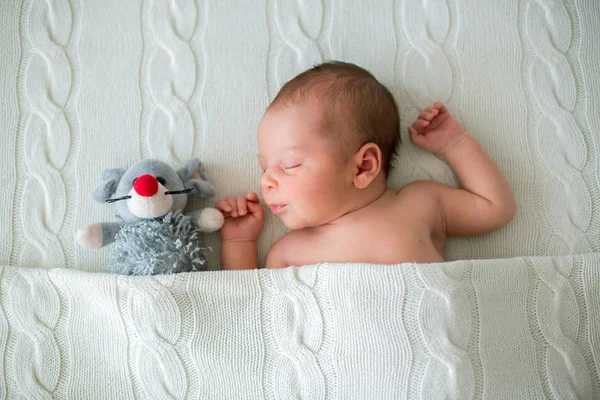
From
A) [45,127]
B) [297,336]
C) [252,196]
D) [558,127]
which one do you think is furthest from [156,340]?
[558,127]

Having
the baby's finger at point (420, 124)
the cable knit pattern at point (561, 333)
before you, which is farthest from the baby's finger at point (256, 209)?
the cable knit pattern at point (561, 333)

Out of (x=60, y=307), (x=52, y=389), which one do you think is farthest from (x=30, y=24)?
(x=52, y=389)

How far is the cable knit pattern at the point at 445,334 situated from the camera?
3.30 feet

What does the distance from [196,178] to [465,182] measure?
68cm

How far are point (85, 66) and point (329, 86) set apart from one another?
2.19ft

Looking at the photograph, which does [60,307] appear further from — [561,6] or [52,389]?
[561,6]

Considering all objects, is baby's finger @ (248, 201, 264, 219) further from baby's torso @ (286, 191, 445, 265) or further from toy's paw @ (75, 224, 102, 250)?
toy's paw @ (75, 224, 102, 250)

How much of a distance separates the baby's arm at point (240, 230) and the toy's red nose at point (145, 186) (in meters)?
0.19

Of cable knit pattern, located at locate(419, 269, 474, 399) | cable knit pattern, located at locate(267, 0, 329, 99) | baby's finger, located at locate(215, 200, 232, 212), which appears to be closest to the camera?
cable knit pattern, located at locate(419, 269, 474, 399)

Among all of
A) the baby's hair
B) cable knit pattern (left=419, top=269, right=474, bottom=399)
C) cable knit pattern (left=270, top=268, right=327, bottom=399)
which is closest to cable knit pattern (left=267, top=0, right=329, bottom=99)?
the baby's hair

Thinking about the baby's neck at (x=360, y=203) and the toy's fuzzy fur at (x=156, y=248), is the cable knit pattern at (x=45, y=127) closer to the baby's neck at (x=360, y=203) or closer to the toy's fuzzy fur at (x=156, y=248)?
the toy's fuzzy fur at (x=156, y=248)

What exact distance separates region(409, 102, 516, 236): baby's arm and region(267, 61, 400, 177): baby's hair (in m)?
0.12

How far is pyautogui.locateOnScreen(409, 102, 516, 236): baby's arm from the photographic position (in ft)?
3.98

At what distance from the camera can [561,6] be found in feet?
4.50
